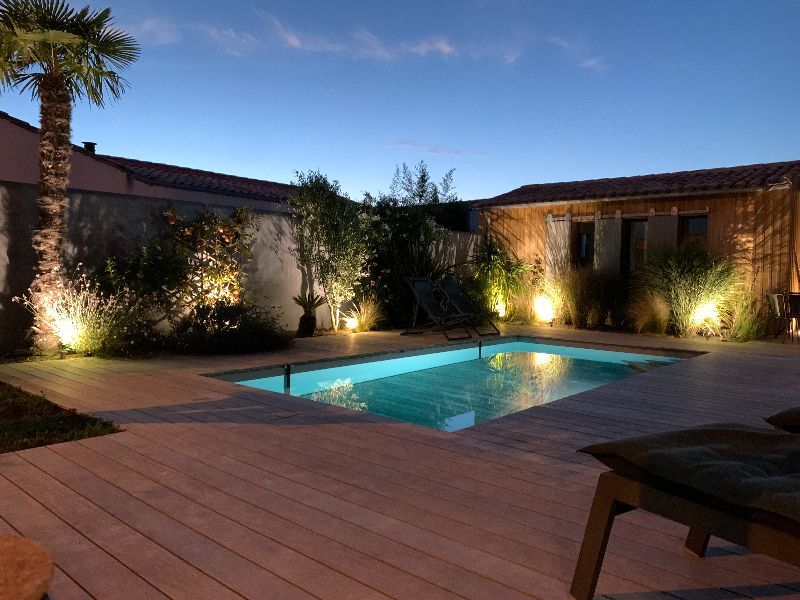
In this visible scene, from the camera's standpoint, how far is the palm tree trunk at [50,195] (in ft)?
21.0

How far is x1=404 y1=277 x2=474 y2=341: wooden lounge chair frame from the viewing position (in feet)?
30.2

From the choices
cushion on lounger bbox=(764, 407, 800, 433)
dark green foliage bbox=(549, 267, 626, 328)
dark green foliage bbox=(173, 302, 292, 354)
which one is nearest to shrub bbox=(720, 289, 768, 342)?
dark green foliage bbox=(549, 267, 626, 328)

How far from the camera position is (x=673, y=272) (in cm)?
967

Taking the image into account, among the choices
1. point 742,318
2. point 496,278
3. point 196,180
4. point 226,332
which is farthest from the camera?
point 196,180

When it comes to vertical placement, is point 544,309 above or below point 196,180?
below

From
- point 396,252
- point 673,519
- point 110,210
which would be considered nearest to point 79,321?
point 110,210

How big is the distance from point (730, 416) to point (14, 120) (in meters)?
12.8

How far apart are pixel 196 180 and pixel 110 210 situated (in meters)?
6.29

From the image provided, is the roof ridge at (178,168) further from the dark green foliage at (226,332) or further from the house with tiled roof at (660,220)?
the dark green foliage at (226,332)

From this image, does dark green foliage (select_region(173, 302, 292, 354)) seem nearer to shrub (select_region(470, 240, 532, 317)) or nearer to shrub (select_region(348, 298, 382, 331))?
shrub (select_region(348, 298, 382, 331))

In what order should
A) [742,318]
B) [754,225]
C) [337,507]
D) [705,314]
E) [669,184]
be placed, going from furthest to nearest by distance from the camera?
[669,184] < [754,225] < [705,314] < [742,318] < [337,507]

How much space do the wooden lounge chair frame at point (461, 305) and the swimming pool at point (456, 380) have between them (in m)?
0.64

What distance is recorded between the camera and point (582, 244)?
40.8 ft

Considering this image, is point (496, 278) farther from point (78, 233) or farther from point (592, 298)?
point (78, 233)
